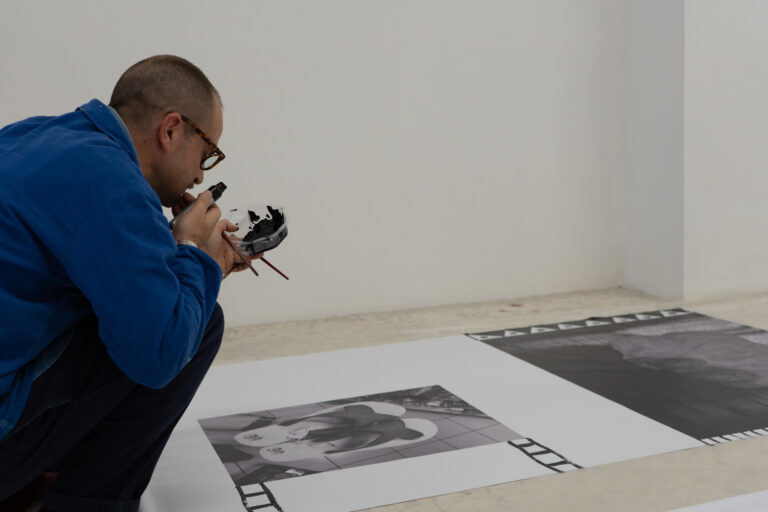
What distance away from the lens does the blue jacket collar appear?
4.64ft

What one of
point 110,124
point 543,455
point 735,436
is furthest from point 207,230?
point 735,436

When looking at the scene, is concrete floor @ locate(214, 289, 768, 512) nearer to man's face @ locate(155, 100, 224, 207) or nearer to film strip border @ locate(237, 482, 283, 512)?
film strip border @ locate(237, 482, 283, 512)

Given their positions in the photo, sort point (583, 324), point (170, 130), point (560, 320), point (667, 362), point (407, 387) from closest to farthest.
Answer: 1. point (170, 130)
2. point (407, 387)
3. point (667, 362)
4. point (583, 324)
5. point (560, 320)

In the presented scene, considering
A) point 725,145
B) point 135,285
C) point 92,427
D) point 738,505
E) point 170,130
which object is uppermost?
point 170,130

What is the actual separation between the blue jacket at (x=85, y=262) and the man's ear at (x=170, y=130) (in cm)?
15

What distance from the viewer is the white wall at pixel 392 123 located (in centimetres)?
316

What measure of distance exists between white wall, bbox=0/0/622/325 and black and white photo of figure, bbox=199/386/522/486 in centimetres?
116

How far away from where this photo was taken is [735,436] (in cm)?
207

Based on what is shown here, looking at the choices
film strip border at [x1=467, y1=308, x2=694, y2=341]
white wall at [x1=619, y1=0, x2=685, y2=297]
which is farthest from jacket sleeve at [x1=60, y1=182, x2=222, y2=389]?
white wall at [x1=619, y1=0, x2=685, y2=297]

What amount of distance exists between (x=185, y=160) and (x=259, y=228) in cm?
25

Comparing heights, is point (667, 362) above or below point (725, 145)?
→ below

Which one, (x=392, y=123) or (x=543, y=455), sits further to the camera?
(x=392, y=123)

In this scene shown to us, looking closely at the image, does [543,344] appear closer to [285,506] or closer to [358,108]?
[358,108]

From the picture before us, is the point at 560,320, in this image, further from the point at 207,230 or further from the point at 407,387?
the point at 207,230
